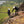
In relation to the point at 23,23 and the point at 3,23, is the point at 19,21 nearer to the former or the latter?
the point at 23,23

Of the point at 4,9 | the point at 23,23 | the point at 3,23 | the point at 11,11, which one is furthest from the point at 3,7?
the point at 23,23

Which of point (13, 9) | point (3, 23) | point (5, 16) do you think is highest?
point (13, 9)

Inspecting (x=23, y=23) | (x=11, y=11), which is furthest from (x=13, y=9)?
(x=23, y=23)

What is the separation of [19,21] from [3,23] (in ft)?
0.98

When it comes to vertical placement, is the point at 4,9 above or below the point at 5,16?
above

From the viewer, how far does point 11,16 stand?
3.31 feet

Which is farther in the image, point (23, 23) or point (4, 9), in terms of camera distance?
point (4, 9)

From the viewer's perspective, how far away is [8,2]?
105cm

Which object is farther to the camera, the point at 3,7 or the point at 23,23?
the point at 3,7

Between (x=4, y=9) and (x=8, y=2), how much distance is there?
0.16 meters

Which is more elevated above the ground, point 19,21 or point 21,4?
point 21,4

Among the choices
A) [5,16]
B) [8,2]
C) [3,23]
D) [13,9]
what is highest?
[8,2]

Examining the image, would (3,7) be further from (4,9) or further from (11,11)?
(11,11)

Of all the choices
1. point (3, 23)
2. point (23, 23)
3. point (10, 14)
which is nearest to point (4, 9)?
point (10, 14)
